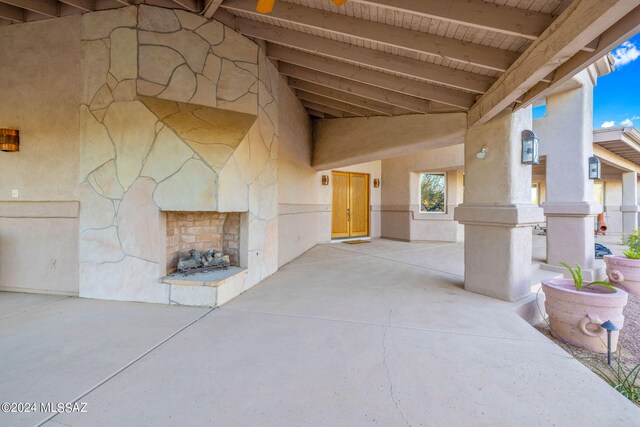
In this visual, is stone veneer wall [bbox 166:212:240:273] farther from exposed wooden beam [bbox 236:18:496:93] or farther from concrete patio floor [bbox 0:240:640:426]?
exposed wooden beam [bbox 236:18:496:93]

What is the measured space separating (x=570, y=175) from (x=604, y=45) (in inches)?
158

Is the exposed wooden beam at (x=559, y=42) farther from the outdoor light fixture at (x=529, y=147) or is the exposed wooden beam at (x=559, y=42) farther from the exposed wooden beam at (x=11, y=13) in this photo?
the exposed wooden beam at (x=11, y=13)

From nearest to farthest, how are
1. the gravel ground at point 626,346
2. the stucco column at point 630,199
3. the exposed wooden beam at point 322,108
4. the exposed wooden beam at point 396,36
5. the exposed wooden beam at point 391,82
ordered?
the gravel ground at point 626,346 → the exposed wooden beam at point 396,36 → the exposed wooden beam at point 391,82 → the exposed wooden beam at point 322,108 → the stucco column at point 630,199

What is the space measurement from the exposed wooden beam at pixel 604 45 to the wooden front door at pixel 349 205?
660 centimetres

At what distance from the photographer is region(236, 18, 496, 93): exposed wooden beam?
330 cm

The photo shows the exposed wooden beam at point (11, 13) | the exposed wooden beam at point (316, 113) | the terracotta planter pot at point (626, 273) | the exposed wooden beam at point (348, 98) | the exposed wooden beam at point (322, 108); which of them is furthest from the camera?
the exposed wooden beam at point (316, 113)

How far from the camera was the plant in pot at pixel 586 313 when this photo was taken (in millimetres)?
2688

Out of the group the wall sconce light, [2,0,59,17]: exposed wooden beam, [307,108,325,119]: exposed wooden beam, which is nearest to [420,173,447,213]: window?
[307,108,325,119]: exposed wooden beam

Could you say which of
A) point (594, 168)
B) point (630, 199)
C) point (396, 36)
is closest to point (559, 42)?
point (396, 36)

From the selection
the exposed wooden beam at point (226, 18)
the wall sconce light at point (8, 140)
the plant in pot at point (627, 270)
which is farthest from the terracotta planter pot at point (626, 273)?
the wall sconce light at point (8, 140)

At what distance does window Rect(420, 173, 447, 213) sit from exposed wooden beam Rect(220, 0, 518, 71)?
262 inches

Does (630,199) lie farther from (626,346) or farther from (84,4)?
(84,4)

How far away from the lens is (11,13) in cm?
341

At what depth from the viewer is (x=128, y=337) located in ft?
8.00
